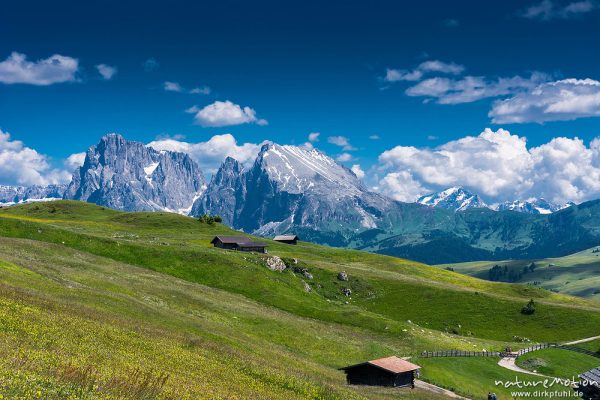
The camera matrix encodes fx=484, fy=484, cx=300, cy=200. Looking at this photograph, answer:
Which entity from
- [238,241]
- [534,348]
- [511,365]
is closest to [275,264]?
[238,241]

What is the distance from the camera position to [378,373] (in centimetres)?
6362

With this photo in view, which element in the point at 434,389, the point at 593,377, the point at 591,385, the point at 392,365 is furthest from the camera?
the point at 434,389

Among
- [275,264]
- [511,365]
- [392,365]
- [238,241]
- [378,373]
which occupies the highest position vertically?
[238,241]

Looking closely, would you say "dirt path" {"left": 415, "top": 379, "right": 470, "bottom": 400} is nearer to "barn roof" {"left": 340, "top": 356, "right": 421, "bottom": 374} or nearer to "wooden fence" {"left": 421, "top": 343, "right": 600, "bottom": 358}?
"barn roof" {"left": 340, "top": 356, "right": 421, "bottom": 374}

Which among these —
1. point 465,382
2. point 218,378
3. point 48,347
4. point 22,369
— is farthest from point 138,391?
point 465,382

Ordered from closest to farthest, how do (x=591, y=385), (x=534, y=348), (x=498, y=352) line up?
(x=591, y=385)
(x=498, y=352)
(x=534, y=348)

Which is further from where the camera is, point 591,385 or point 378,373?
point 378,373

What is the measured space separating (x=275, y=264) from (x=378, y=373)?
2882 inches

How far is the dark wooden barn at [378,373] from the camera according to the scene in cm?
6277

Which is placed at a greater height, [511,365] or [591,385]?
[591,385]

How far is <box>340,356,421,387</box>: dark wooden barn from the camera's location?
6277 centimetres

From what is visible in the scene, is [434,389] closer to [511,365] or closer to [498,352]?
[511,365]

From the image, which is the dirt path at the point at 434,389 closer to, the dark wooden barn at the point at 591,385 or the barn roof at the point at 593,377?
the barn roof at the point at 593,377

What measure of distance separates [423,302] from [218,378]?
4099 inches
